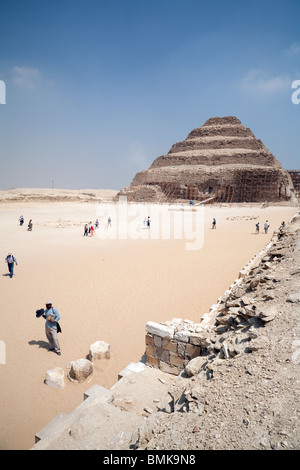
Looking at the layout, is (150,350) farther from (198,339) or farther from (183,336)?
(198,339)

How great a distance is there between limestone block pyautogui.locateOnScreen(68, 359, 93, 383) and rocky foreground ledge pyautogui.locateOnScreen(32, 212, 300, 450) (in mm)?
855

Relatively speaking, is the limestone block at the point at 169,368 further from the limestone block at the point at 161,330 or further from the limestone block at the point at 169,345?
the limestone block at the point at 161,330

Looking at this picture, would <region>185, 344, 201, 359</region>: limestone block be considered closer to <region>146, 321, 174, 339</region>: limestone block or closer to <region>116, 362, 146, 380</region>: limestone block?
<region>146, 321, 174, 339</region>: limestone block

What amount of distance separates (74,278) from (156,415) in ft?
24.2

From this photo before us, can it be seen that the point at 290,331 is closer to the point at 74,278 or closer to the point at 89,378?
the point at 89,378

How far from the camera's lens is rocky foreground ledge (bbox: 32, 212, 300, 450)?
7.44ft

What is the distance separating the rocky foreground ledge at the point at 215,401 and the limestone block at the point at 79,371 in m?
0.85

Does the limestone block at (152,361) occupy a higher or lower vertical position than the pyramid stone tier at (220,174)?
lower

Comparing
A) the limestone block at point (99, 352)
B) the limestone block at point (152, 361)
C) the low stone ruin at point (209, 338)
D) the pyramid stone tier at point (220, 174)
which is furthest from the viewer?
the pyramid stone tier at point (220, 174)

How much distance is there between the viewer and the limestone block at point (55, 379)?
4.45 metres

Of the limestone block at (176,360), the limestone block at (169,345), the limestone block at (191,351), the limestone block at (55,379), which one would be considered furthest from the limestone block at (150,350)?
the limestone block at (55,379)

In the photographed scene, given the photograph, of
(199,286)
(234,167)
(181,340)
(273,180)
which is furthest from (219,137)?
(181,340)

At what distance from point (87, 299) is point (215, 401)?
5.91 m

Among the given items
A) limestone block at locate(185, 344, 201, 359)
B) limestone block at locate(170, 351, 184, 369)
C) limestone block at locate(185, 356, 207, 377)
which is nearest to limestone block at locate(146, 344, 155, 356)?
limestone block at locate(170, 351, 184, 369)
